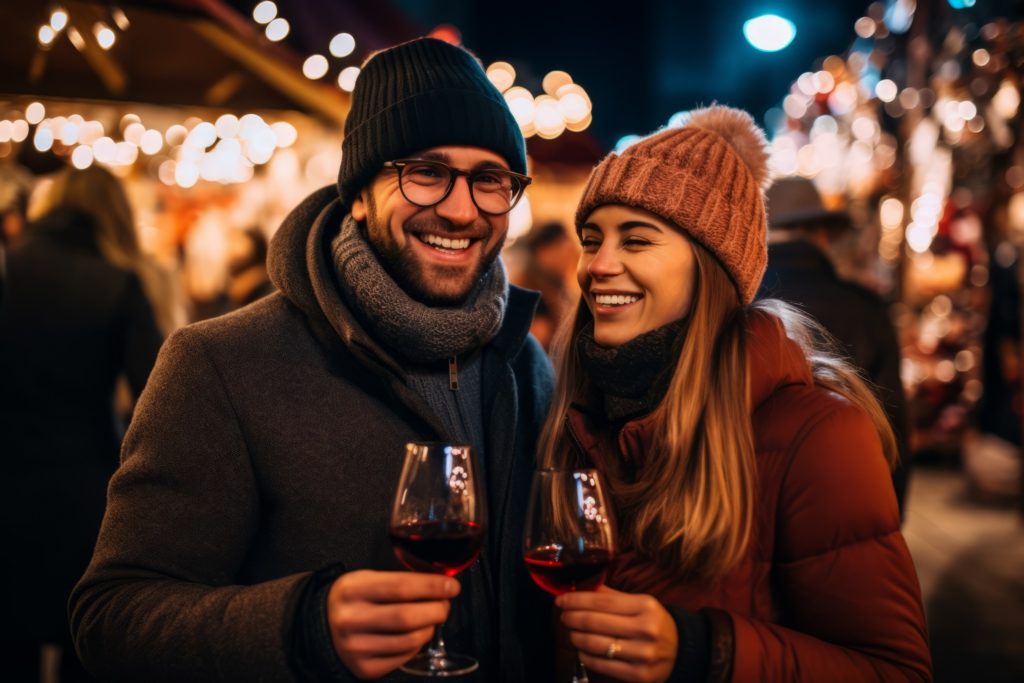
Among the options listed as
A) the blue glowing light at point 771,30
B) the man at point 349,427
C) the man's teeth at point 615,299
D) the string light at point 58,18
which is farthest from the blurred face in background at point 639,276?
the blue glowing light at point 771,30

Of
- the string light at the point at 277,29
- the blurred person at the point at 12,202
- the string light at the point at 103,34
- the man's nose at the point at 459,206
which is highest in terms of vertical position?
the string light at the point at 277,29

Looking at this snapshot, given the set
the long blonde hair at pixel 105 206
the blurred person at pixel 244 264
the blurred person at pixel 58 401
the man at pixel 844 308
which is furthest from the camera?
the blurred person at pixel 244 264

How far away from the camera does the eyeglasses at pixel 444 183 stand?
8.05 feet

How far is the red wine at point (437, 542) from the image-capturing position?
1730mm

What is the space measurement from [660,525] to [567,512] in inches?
16.2

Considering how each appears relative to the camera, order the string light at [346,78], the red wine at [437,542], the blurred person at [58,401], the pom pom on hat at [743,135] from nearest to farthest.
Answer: the red wine at [437,542] < the pom pom on hat at [743,135] < the blurred person at [58,401] < the string light at [346,78]

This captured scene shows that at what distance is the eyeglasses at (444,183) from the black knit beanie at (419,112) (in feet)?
0.20

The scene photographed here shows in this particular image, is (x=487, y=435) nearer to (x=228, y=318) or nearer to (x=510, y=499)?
(x=510, y=499)

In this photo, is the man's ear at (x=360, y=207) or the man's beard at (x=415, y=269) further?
the man's ear at (x=360, y=207)

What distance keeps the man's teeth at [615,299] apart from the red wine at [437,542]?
2.69 ft

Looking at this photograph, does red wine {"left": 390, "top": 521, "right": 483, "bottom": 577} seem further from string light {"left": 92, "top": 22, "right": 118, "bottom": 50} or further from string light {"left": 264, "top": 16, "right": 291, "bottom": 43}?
string light {"left": 264, "top": 16, "right": 291, "bottom": 43}

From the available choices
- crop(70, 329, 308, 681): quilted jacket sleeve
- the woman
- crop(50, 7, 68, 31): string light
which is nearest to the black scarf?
the woman

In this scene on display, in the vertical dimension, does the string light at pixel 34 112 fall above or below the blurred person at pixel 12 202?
above

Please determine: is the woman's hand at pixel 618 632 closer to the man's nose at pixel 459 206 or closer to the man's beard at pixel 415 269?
the man's beard at pixel 415 269
